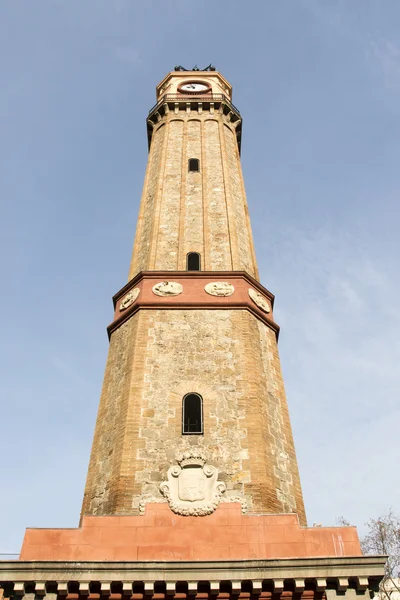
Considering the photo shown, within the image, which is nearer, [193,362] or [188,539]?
[188,539]

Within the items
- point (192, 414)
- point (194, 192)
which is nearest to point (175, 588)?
point (192, 414)

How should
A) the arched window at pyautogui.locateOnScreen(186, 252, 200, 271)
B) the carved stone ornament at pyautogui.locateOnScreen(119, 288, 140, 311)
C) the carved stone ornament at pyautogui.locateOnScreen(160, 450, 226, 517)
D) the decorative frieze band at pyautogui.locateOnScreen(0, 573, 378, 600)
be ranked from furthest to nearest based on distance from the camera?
1. the arched window at pyautogui.locateOnScreen(186, 252, 200, 271)
2. the carved stone ornament at pyautogui.locateOnScreen(119, 288, 140, 311)
3. the carved stone ornament at pyautogui.locateOnScreen(160, 450, 226, 517)
4. the decorative frieze band at pyautogui.locateOnScreen(0, 573, 378, 600)

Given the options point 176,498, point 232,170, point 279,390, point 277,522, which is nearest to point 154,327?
point 279,390

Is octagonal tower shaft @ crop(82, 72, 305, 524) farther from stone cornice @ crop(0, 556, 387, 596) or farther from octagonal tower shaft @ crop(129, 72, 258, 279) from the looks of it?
stone cornice @ crop(0, 556, 387, 596)

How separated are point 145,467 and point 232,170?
1670 cm

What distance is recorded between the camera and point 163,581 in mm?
13969

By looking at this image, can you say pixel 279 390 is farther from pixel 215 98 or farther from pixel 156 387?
pixel 215 98

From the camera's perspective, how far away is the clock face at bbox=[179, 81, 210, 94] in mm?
36388

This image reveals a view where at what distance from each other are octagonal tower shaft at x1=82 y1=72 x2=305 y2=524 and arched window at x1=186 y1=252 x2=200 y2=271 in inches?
5.8

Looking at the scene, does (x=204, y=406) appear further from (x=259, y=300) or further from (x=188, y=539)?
(x=259, y=300)

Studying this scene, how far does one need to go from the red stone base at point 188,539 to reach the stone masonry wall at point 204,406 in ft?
2.91

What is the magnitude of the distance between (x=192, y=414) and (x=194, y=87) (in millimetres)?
24072

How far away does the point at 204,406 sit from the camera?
1869cm

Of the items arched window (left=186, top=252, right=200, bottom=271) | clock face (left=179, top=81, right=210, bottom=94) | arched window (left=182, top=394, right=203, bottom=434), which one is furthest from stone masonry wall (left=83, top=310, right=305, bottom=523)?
clock face (left=179, top=81, right=210, bottom=94)
